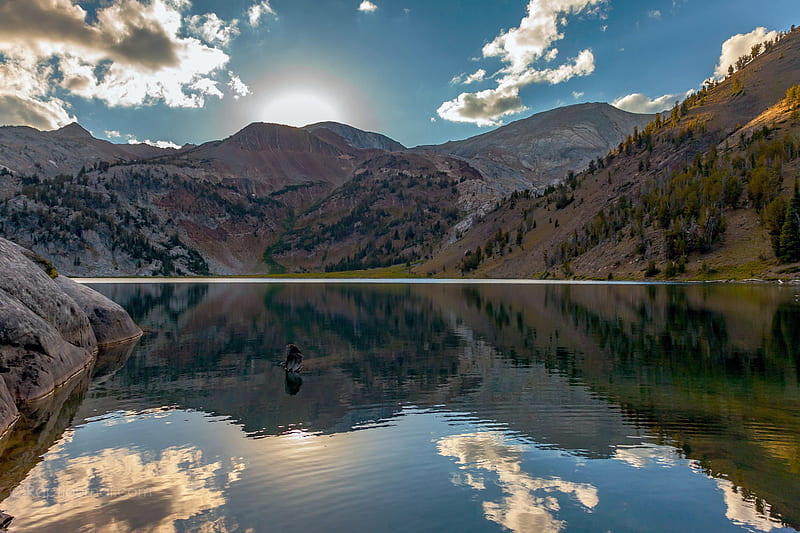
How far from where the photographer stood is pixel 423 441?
1708cm

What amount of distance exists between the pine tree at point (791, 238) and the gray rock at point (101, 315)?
143 meters

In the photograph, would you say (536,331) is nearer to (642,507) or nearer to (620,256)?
(642,507)

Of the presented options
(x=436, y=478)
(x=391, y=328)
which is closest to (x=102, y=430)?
(x=436, y=478)

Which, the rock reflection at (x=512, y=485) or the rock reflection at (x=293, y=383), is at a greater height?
the rock reflection at (x=512, y=485)

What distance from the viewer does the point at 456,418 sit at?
66.0 feet

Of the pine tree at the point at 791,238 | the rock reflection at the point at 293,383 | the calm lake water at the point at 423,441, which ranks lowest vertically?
the rock reflection at the point at 293,383

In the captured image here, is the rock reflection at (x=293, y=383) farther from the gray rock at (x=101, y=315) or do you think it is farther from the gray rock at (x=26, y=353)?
the gray rock at (x=101, y=315)

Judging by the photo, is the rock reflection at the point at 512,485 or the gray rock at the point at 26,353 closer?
the rock reflection at the point at 512,485

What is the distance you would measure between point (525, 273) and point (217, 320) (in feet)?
528

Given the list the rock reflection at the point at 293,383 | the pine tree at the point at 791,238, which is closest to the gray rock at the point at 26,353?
the rock reflection at the point at 293,383

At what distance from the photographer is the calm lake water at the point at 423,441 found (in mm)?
11523

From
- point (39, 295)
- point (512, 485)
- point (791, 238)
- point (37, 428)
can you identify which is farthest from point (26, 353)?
point (791, 238)

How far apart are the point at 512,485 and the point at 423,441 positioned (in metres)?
4.58

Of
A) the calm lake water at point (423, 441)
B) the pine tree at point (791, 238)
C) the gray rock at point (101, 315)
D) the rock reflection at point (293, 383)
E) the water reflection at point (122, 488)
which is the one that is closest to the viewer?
the water reflection at point (122, 488)
